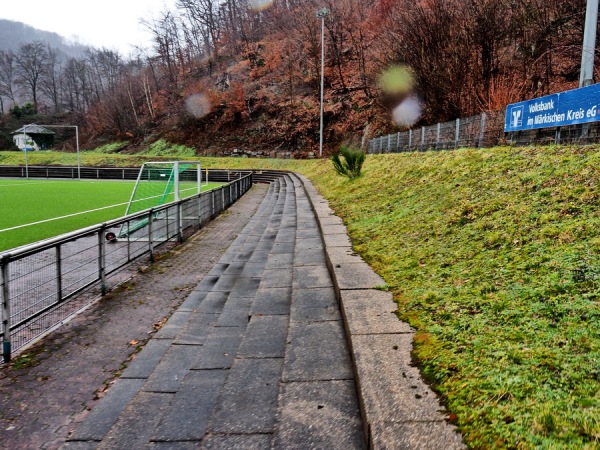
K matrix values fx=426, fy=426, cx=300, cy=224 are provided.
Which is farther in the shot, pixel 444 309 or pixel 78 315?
pixel 78 315

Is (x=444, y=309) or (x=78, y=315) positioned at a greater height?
(x=444, y=309)

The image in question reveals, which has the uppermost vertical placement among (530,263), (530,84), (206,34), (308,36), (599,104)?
(206,34)

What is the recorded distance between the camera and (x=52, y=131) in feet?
263

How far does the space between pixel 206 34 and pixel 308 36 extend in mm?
32881

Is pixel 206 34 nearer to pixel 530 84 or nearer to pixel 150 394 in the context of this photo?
pixel 530 84

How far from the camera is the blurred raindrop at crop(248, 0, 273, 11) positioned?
75.5 m

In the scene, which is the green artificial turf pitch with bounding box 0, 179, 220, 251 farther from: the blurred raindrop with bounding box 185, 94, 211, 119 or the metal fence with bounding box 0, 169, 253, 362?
the blurred raindrop with bounding box 185, 94, 211, 119

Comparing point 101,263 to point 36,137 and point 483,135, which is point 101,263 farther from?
point 36,137

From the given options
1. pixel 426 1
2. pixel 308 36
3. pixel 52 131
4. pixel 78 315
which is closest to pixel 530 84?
pixel 426 1

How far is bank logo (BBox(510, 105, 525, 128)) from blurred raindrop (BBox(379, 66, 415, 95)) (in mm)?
13559

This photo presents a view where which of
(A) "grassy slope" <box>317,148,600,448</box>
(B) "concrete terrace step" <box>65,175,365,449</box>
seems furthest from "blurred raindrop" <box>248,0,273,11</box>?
(B) "concrete terrace step" <box>65,175,365,449</box>

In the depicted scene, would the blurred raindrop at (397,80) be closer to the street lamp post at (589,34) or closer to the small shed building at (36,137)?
the street lamp post at (589,34)

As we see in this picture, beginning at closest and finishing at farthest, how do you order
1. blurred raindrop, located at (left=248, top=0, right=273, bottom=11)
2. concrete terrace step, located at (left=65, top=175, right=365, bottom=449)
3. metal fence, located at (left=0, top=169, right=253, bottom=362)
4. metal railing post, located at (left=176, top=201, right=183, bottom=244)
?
concrete terrace step, located at (left=65, top=175, right=365, bottom=449) < metal fence, located at (left=0, top=169, right=253, bottom=362) < metal railing post, located at (left=176, top=201, right=183, bottom=244) < blurred raindrop, located at (left=248, top=0, right=273, bottom=11)

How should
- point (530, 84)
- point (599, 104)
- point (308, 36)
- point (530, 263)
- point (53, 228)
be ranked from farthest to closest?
1. point (308, 36)
2. point (530, 84)
3. point (53, 228)
4. point (599, 104)
5. point (530, 263)
